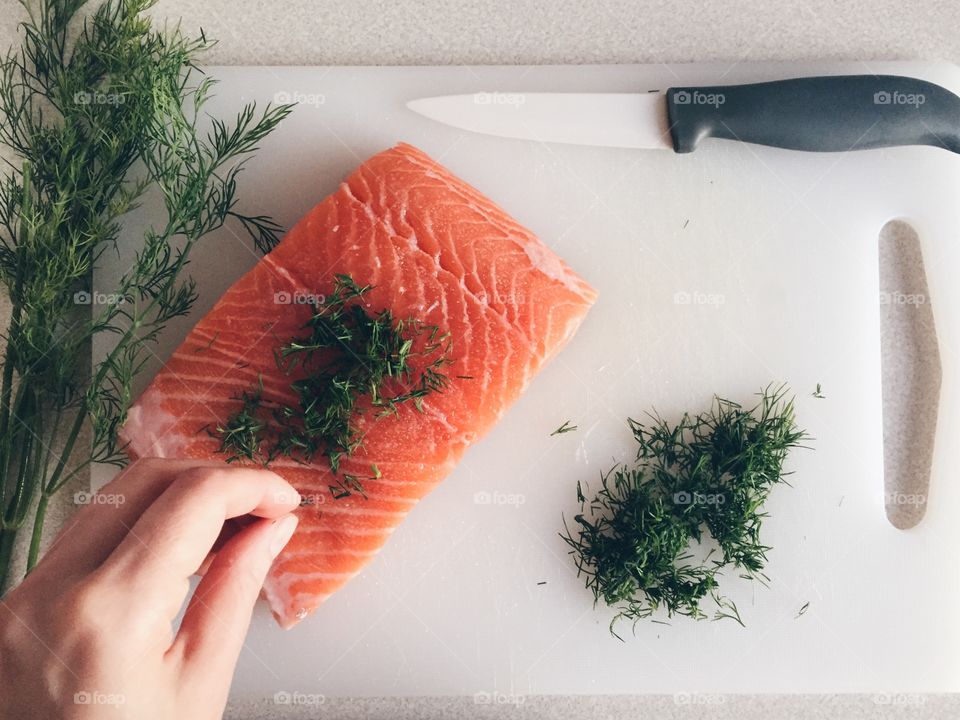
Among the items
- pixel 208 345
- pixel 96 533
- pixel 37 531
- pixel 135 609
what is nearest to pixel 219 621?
pixel 135 609

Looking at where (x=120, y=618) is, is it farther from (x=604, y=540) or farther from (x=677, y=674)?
(x=677, y=674)

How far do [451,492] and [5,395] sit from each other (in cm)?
122

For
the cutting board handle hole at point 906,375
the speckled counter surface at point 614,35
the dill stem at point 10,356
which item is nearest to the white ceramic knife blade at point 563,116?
the speckled counter surface at point 614,35

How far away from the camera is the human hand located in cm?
113

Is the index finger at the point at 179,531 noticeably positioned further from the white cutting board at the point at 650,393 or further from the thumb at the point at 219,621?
the white cutting board at the point at 650,393

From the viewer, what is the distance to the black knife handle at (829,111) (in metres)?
1.88

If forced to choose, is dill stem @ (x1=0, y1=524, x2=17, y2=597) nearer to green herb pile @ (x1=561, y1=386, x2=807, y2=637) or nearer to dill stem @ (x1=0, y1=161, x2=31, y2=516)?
dill stem @ (x1=0, y1=161, x2=31, y2=516)

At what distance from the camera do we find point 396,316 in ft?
5.77

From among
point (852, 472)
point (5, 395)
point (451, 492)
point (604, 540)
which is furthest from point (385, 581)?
point (852, 472)

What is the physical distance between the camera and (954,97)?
190 centimetres

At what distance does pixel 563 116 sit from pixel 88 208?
4.18ft

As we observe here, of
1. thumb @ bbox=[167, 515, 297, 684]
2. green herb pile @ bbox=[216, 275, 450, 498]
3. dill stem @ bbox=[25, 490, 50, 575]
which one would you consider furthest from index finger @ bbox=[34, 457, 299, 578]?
dill stem @ bbox=[25, 490, 50, 575]

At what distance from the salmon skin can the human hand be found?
0.42 metres

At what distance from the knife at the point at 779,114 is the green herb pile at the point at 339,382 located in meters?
0.73
